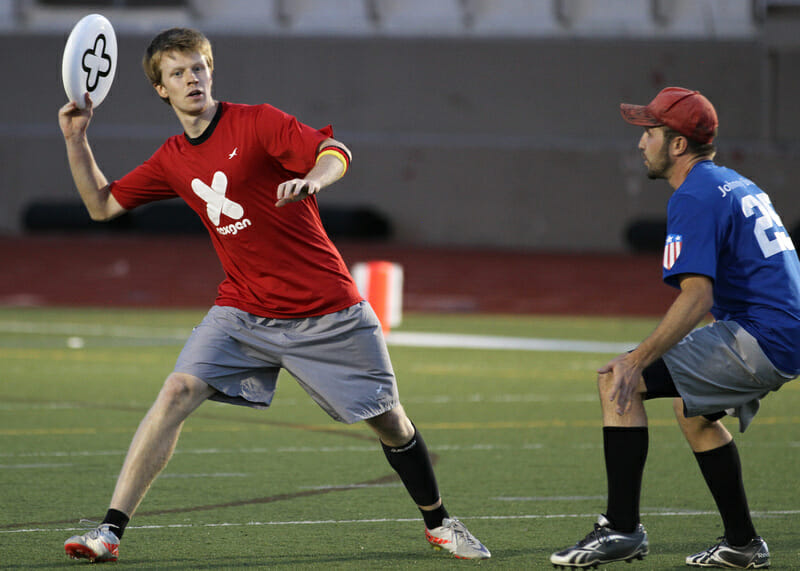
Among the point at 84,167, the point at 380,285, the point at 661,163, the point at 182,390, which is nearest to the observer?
the point at 661,163

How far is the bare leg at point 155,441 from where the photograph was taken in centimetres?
566

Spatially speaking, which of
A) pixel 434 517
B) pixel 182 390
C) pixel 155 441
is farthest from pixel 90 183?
pixel 434 517

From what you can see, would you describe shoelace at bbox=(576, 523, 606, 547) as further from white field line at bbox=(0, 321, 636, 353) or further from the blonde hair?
white field line at bbox=(0, 321, 636, 353)

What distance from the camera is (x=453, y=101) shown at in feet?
104


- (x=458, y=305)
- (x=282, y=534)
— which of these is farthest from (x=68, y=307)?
(x=282, y=534)

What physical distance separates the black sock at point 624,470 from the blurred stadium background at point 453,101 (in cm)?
2398

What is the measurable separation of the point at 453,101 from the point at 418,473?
85.6ft

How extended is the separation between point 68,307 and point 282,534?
19.4 metres

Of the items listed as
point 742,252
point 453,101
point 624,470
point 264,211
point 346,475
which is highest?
point 264,211

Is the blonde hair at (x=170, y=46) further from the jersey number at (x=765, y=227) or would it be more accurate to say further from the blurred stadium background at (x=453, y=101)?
the blurred stadium background at (x=453, y=101)

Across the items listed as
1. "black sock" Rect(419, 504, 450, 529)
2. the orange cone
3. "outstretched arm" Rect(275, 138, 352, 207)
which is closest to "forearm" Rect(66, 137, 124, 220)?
"outstretched arm" Rect(275, 138, 352, 207)

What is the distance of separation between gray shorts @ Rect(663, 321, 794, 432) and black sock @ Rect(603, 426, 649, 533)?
0.25m

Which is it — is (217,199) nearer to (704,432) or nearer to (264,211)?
(264,211)

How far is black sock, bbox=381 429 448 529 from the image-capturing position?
6020 millimetres
